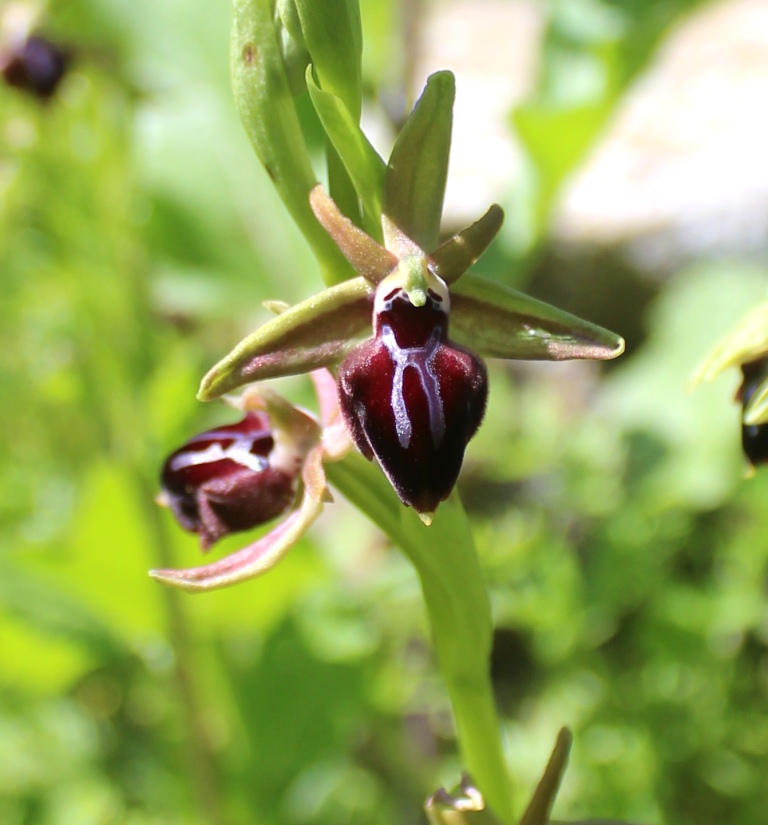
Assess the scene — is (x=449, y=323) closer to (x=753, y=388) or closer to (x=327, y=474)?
(x=327, y=474)

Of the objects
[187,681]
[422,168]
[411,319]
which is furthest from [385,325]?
[187,681]

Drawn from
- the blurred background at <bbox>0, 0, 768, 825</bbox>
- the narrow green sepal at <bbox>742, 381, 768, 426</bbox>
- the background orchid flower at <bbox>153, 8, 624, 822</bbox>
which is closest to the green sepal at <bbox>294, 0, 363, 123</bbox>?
the background orchid flower at <bbox>153, 8, 624, 822</bbox>

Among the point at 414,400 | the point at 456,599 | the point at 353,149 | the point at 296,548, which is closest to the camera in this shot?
the point at 414,400

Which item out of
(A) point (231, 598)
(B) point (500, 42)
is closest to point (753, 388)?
(A) point (231, 598)

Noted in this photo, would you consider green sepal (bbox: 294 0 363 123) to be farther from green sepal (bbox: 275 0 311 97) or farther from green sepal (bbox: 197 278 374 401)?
green sepal (bbox: 197 278 374 401)

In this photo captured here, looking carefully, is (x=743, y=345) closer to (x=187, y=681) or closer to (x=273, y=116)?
(x=273, y=116)

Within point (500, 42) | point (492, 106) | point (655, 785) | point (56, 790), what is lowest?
point (655, 785)
